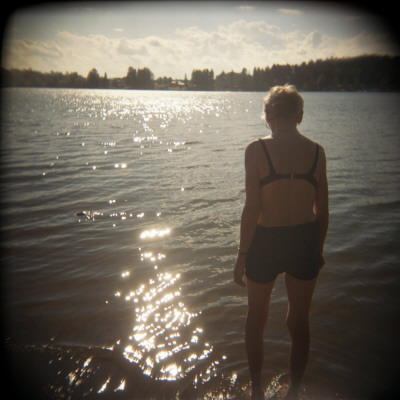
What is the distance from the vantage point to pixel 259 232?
110 inches

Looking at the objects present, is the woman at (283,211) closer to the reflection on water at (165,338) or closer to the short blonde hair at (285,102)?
the short blonde hair at (285,102)

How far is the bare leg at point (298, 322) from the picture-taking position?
2867 mm

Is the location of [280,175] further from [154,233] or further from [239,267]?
[154,233]

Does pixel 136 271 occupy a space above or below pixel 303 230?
below

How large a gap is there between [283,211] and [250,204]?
0.98 feet

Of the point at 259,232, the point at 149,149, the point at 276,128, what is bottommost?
the point at 149,149

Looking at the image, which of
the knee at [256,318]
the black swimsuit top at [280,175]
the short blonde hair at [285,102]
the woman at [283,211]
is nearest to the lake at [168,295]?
the knee at [256,318]

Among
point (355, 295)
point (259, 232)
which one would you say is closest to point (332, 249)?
point (355, 295)

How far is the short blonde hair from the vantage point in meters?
2.64

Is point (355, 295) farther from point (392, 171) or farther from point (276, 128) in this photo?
point (392, 171)

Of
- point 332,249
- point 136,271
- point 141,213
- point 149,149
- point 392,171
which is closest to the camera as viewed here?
point 136,271

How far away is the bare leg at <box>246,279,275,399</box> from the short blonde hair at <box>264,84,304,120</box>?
156cm

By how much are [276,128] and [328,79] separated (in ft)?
551

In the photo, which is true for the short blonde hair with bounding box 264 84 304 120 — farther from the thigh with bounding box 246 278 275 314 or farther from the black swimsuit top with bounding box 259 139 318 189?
the thigh with bounding box 246 278 275 314
